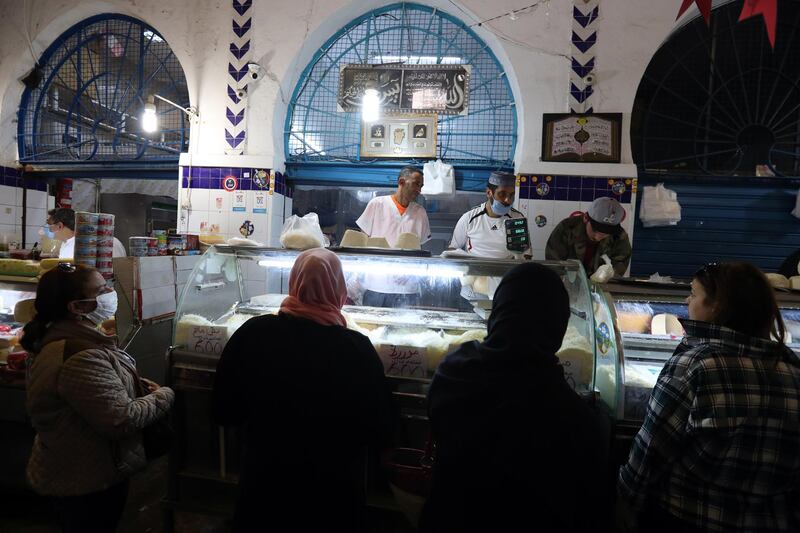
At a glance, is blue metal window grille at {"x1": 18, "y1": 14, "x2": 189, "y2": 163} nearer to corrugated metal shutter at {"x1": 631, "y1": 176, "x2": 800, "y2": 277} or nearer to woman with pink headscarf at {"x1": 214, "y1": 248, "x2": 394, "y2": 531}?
woman with pink headscarf at {"x1": 214, "y1": 248, "x2": 394, "y2": 531}

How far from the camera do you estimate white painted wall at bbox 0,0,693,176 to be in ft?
17.0

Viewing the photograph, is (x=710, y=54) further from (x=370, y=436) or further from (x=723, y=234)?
(x=370, y=436)

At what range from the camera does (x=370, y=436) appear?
189cm

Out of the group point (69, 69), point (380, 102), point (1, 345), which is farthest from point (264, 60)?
point (1, 345)

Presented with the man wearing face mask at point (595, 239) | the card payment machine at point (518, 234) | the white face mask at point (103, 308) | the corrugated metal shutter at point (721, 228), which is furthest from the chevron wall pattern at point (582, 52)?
the white face mask at point (103, 308)

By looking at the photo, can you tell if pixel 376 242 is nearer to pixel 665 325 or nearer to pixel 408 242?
pixel 408 242

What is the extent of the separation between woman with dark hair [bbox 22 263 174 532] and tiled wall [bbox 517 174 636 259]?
4329 mm

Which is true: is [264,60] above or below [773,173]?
above

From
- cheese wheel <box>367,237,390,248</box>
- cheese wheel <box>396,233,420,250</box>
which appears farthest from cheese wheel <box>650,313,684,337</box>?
cheese wheel <box>367,237,390,248</box>

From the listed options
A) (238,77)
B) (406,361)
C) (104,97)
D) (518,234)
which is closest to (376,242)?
(518,234)

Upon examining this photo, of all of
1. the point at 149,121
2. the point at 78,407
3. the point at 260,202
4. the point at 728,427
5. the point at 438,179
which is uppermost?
the point at 149,121

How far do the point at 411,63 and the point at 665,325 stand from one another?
14.6ft

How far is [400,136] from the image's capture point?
5.70 m

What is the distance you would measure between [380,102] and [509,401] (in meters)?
5.08
